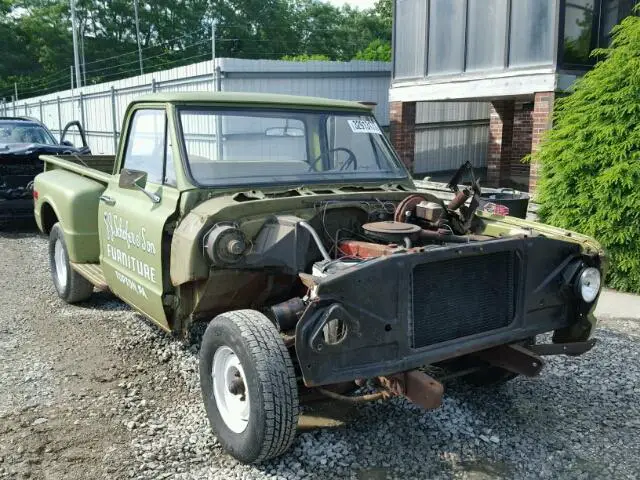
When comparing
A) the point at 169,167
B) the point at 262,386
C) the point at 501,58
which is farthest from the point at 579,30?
the point at 262,386

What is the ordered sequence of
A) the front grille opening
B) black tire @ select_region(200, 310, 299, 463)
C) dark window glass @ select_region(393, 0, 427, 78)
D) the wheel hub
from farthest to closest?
dark window glass @ select_region(393, 0, 427, 78)
the wheel hub
the front grille opening
black tire @ select_region(200, 310, 299, 463)

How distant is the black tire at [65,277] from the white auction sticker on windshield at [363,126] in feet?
9.26

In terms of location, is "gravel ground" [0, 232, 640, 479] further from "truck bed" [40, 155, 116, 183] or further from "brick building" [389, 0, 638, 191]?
"brick building" [389, 0, 638, 191]

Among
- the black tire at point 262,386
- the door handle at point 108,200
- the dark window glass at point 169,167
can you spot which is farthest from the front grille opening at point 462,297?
the door handle at point 108,200

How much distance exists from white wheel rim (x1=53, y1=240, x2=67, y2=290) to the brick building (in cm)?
696

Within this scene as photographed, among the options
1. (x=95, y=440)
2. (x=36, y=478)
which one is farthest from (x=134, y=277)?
(x=36, y=478)

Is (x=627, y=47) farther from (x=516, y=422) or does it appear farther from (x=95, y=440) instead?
(x=95, y=440)

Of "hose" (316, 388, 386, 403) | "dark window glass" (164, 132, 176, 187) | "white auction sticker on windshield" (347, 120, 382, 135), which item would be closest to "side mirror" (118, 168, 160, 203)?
"dark window glass" (164, 132, 176, 187)

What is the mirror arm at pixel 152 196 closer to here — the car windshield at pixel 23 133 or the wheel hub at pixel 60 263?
the wheel hub at pixel 60 263

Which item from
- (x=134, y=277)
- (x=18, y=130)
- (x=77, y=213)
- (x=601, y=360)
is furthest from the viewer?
(x=18, y=130)

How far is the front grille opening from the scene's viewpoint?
3355 mm

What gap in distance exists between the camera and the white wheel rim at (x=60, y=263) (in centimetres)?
614

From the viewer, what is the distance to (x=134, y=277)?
4.52 meters

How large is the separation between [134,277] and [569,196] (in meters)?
5.12
